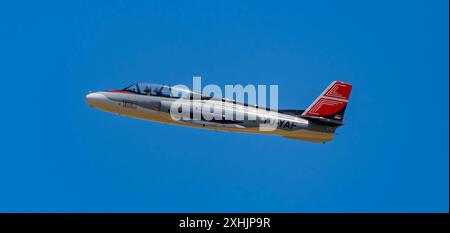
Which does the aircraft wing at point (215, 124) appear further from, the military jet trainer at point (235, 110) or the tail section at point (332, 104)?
the tail section at point (332, 104)

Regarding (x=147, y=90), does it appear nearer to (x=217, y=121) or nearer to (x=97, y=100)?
(x=97, y=100)

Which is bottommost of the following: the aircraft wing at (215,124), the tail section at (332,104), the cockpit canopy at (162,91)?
the aircraft wing at (215,124)

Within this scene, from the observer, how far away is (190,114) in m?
45.6

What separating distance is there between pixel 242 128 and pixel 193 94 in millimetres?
4186

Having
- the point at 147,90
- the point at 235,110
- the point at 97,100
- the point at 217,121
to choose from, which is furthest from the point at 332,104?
the point at 97,100

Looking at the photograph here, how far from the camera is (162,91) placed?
4662cm

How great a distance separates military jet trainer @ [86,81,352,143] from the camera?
45438mm

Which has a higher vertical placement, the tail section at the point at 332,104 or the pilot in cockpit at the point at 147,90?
the pilot in cockpit at the point at 147,90

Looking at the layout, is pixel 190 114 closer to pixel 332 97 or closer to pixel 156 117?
pixel 156 117

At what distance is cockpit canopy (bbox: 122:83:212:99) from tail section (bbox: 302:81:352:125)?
7.22m

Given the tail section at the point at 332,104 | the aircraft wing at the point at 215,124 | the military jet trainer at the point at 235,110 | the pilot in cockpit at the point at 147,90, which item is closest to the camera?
the aircraft wing at the point at 215,124

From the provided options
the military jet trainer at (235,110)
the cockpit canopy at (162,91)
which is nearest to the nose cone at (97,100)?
the military jet trainer at (235,110)

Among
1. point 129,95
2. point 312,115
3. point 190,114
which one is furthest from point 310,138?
point 129,95

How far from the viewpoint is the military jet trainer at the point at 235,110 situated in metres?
45.4
